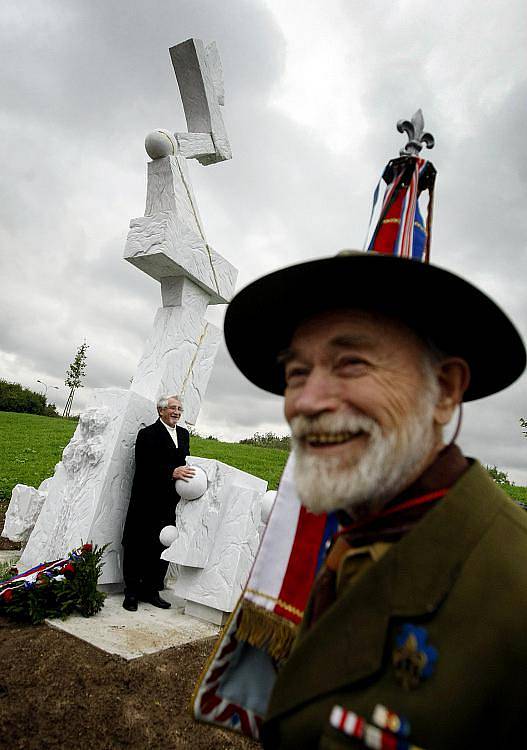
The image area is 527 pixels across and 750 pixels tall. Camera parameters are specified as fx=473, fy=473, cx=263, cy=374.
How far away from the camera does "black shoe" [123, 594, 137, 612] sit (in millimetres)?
4363

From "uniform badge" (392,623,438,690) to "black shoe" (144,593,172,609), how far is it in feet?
14.3

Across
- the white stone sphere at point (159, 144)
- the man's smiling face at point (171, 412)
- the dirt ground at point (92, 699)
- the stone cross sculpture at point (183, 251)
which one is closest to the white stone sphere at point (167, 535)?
the man's smiling face at point (171, 412)

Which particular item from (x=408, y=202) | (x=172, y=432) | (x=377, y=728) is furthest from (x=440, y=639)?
(x=172, y=432)

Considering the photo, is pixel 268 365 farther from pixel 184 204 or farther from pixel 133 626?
pixel 184 204

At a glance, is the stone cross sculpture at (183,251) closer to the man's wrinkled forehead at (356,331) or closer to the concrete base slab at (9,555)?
the concrete base slab at (9,555)

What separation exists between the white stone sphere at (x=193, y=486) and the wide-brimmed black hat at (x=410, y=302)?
345 cm

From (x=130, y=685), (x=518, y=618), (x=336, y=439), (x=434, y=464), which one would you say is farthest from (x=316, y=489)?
(x=130, y=685)

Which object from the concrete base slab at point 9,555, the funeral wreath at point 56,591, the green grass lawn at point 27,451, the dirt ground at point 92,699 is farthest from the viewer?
the green grass lawn at point 27,451

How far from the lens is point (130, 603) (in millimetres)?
4395

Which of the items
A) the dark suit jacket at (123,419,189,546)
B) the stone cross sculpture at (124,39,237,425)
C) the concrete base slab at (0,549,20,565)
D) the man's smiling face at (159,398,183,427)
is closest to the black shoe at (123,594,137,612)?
the dark suit jacket at (123,419,189,546)

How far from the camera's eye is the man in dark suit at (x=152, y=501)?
4699 mm

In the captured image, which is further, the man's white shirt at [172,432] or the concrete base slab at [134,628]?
the man's white shirt at [172,432]

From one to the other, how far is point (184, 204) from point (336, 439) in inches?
204

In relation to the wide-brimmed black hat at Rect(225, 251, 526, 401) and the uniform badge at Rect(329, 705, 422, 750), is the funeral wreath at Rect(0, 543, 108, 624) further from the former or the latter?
the uniform badge at Rect(329, 705, 422, 750)
